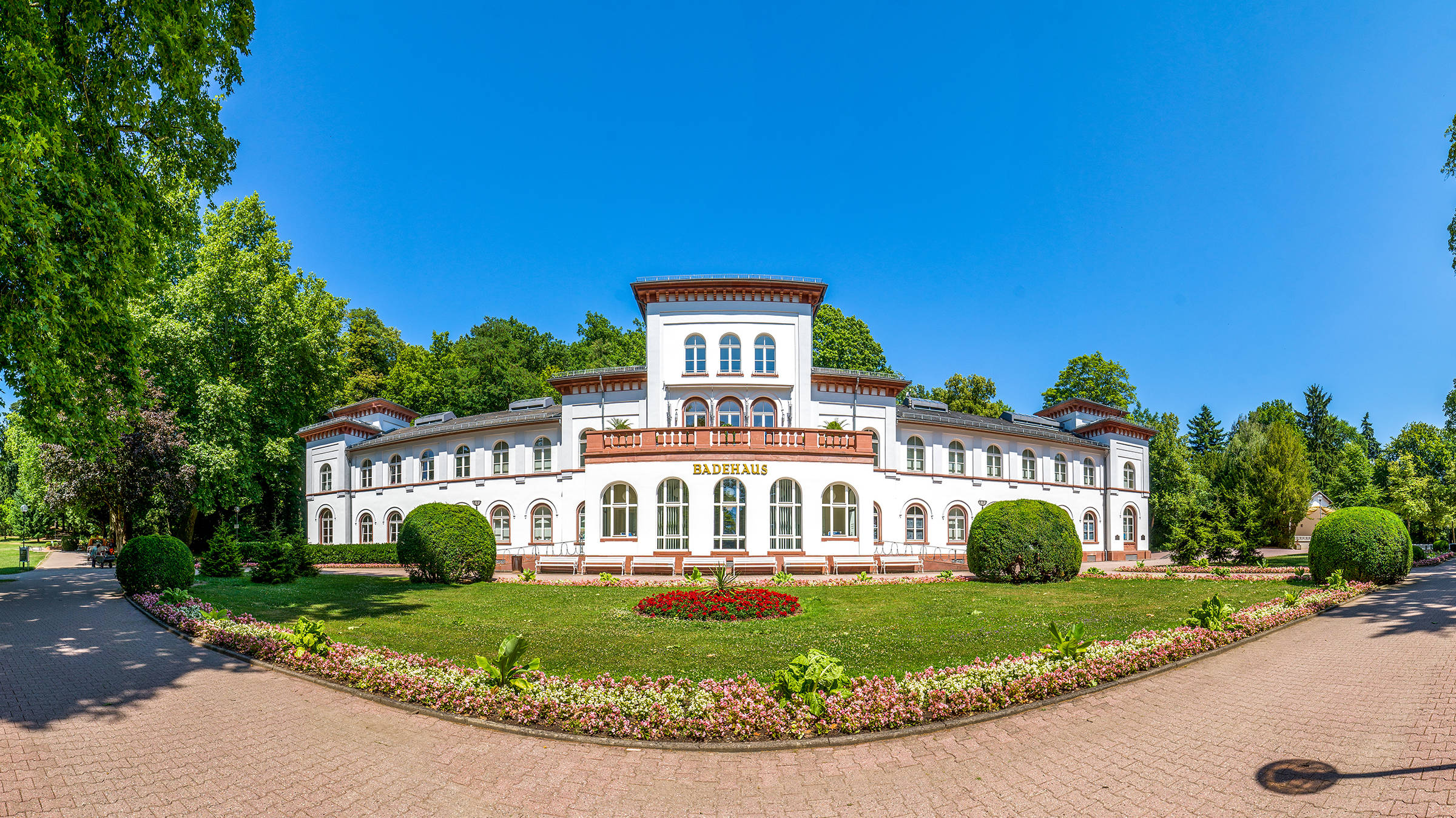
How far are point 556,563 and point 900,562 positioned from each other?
13680mm

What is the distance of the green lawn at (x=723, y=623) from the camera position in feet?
32.9

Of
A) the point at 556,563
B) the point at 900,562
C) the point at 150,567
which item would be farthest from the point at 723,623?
the point at 556,563

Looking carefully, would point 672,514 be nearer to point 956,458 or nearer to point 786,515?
point 786,515

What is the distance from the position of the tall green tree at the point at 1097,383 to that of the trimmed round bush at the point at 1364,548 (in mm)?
35098

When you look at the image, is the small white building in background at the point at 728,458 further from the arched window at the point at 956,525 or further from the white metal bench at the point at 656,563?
the white metal bench at the point at 656,563

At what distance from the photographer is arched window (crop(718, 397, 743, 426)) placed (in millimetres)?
29172

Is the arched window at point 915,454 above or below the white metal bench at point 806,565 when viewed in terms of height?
above

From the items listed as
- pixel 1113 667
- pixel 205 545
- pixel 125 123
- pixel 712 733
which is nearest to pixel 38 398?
pixel 125 123

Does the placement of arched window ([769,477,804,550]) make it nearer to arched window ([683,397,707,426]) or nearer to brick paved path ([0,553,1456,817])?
arched window ([683,397,707,426])

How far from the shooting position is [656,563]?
78.7 ft

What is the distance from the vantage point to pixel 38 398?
1291 cm

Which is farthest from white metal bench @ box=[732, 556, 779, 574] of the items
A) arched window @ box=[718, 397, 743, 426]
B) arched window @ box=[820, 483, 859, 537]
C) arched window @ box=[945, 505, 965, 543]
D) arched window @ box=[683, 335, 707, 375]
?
arched window @ box=[945, 505, 965, 543]

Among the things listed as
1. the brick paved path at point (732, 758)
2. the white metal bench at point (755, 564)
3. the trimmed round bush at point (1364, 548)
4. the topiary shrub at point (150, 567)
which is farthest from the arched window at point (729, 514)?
the brick paved path at point (732, 758)

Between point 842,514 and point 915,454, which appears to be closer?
point 842,514
